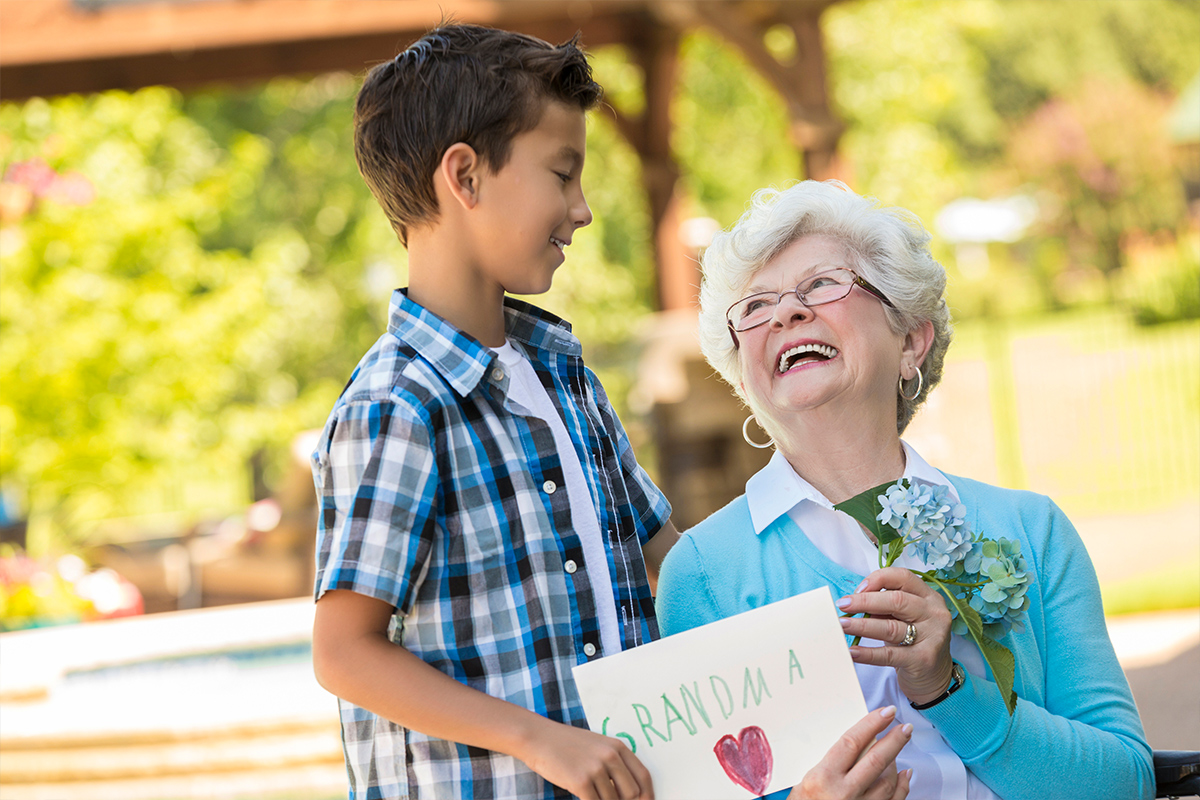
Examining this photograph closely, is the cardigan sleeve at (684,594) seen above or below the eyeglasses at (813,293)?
below

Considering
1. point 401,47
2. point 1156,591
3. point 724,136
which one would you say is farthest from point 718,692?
point 724,136

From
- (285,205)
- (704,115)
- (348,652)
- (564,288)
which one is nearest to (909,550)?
(348,652)

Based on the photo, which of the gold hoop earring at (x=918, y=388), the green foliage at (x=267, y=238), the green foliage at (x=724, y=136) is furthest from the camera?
the green foliage at (x=724, y=136)

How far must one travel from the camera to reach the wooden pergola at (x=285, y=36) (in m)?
7.12

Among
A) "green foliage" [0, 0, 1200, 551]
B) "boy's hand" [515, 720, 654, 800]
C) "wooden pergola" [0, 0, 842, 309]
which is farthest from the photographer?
"green foliage" [0, 0, 1200, 551]

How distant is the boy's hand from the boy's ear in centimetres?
72

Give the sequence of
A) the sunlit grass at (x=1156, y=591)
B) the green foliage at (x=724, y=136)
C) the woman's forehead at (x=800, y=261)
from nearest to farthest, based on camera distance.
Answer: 1. the woman's forehead at (x=800, y=261)
2. the sunlit grass at (x=1156, y=591)
3. the green foliage at (x=724, y=136)

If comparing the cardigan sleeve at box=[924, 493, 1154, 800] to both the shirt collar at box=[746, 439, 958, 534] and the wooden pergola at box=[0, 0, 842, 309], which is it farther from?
the wooden pergola at box=[0, 0, 842, 309]

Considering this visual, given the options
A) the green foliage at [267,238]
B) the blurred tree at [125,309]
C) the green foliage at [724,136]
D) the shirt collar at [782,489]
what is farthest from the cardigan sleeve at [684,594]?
the green foliage at [724,136]

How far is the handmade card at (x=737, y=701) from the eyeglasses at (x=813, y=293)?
66cm

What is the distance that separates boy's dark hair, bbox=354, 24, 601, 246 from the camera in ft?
5.35

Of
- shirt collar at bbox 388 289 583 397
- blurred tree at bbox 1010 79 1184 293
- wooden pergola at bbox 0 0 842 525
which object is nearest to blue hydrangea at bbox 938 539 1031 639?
shirt collar at bbox 388 289 583 397

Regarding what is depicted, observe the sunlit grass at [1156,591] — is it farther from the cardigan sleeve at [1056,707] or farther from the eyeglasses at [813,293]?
the eyeglasses at [813,293]

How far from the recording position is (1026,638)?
1793 millimetres
